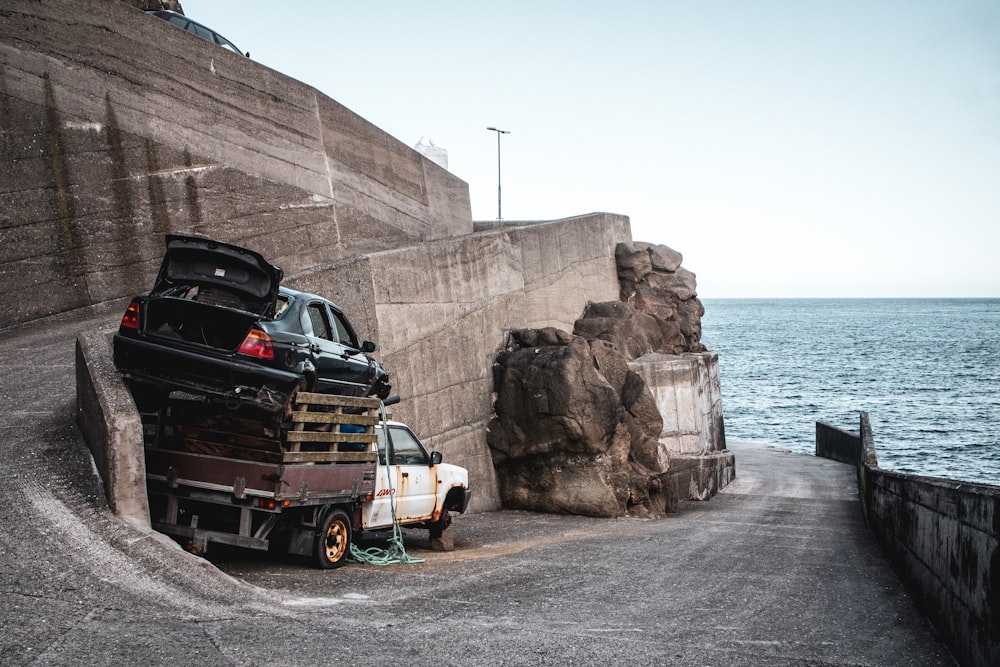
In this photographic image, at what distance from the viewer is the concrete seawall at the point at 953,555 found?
7723 mm

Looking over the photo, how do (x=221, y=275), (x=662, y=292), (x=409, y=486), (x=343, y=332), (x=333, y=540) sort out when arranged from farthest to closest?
(x=662, y=292) → (x=343, y=332) → (x=409, y=486) → (x=333, y=540) → (x=221, y=275)

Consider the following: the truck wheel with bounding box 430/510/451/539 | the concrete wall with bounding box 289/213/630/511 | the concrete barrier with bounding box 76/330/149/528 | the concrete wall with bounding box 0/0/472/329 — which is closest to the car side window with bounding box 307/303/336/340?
the concrete barrier with bounding box 76/330/149/528

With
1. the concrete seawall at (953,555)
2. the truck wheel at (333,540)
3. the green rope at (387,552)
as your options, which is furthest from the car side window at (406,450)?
the concrete seawall at (953,555)

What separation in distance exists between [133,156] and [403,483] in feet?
31.0

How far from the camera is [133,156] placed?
18.0 meters

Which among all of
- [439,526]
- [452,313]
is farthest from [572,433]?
[439,526]

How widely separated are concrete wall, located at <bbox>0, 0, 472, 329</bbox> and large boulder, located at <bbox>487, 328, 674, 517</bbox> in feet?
15.5

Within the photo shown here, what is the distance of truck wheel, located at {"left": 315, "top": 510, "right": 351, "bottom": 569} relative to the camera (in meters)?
10.3

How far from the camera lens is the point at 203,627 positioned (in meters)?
7.13

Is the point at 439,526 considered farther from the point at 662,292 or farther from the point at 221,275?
the point at 662,292

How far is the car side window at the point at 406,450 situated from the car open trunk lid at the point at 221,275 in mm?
2725

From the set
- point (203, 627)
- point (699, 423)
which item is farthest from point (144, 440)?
point (699, 423)

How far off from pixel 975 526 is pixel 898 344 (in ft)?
407

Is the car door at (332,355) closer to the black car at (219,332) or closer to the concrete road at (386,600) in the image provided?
the black car at (219,332)
